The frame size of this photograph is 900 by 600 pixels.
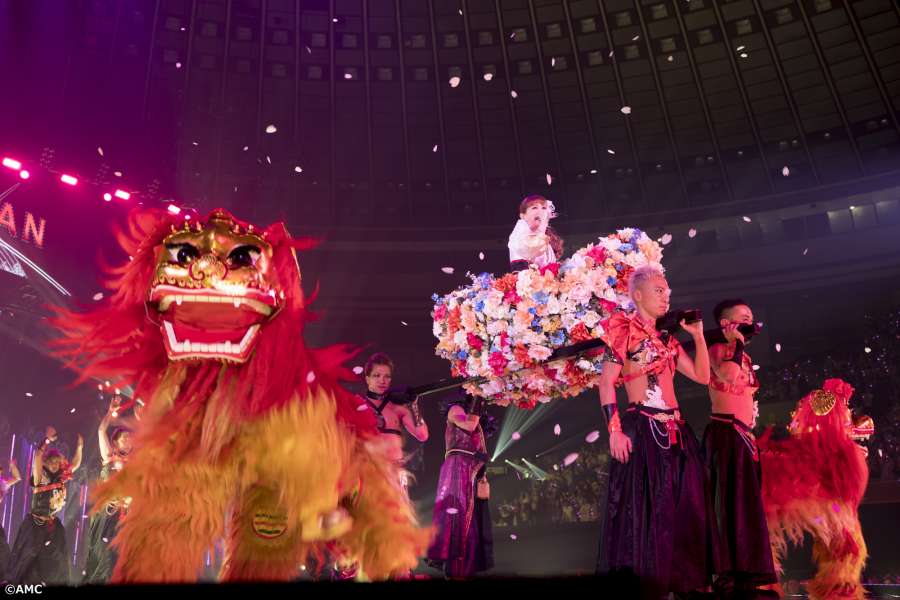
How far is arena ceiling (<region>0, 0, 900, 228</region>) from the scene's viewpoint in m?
13.8

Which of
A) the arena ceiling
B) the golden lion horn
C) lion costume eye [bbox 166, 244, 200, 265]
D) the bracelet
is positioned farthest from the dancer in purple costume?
the arena ceiling

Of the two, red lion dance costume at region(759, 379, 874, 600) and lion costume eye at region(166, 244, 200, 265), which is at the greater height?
lion costume eye at region(166, 244, 200, 265)

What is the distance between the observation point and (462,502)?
15.6ft

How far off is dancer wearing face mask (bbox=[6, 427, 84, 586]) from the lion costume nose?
4865 mm

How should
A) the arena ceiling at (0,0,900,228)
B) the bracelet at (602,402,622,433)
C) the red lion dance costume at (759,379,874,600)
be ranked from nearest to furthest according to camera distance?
the bracelet at (602,402,622,433) → the red lion dance costume at (759,379,874,600) → the arena ceiling at (0,0,900,228)

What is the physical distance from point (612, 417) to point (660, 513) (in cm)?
49

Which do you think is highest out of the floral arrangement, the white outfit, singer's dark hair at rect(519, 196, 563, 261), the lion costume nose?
singer's dark hair at rect(519, 196, 563, 261)

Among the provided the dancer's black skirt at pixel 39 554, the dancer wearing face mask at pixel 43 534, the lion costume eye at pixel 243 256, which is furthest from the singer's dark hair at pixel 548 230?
the dancer's black skirt at pixel 39 554

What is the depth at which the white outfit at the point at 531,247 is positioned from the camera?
14.1 ft

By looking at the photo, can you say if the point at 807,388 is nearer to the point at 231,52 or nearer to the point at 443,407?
the point at 443,407

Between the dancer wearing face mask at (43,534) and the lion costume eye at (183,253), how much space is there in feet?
15.8

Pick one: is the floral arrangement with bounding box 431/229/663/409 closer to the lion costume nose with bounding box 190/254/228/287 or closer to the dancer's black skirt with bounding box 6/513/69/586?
the lion costume nose with bounding box 190/254/228/287

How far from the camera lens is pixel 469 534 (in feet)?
15.7

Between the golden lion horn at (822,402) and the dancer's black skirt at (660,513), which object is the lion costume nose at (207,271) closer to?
the dancer's black skirt at (660,513)
